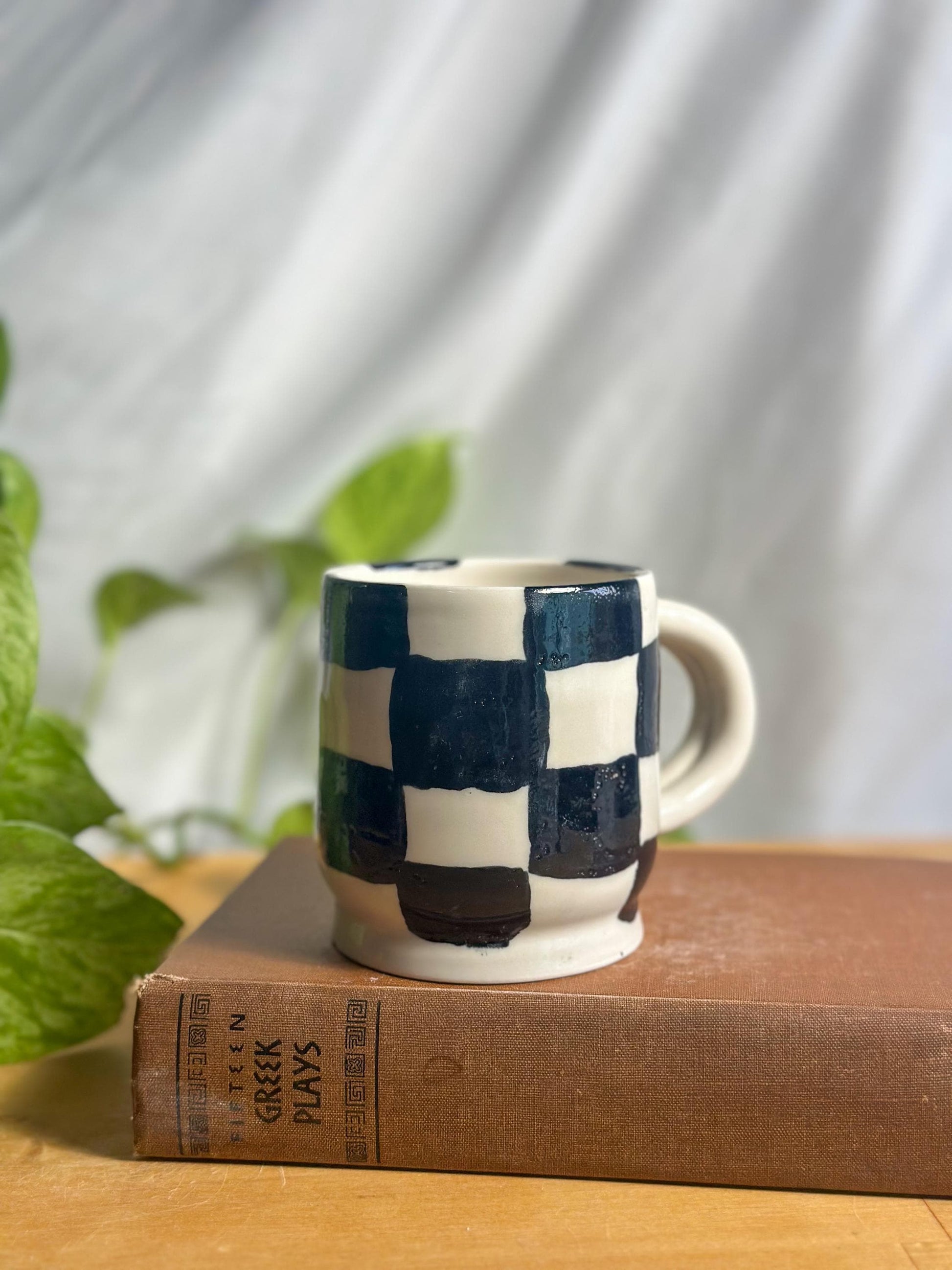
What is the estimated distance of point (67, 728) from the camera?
0.71 meters

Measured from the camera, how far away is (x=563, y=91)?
0.86 meters

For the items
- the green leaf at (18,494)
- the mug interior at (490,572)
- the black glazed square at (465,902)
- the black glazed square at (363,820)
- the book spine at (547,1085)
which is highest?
the green leaf at (18,494)

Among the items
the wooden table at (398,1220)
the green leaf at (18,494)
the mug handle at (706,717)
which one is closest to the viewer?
the wooden table at (398,1220)

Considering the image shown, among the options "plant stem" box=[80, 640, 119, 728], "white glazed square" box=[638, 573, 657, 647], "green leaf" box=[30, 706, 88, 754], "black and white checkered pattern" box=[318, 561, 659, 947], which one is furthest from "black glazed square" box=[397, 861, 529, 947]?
"plant stem" box=[80, 640, 119, 728]

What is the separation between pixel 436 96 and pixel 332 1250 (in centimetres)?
76

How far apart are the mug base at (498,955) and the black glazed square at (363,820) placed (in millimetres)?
28

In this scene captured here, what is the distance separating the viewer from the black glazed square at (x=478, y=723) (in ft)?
1.47

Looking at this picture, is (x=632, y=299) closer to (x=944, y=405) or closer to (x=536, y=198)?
(x=536, y=198)

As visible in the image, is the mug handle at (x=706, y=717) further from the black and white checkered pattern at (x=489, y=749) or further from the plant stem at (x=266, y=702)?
the plant stem at (x=266, y=702)

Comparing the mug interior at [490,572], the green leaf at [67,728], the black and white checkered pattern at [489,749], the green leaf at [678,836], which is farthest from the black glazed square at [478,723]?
the green leaf at [678,836]

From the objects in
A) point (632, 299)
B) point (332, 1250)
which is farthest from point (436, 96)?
point (332, 1250)

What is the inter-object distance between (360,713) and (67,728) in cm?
31

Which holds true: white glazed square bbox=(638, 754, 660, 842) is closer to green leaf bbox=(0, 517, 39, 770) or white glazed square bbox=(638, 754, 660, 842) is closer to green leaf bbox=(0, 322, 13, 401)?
green leaf bbox=(0, 517, 39, 770)

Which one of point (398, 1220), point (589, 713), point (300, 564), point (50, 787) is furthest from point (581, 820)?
point (300, 564)
